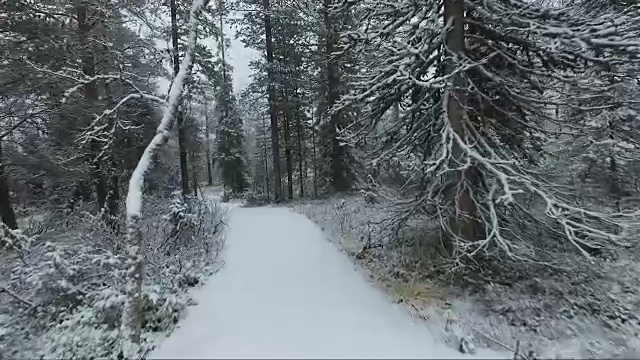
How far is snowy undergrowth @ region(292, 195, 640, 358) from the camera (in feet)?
14.4

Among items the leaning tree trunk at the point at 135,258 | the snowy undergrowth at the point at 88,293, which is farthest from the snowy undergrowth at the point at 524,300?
the leaning tree trunk at the point at 135,258

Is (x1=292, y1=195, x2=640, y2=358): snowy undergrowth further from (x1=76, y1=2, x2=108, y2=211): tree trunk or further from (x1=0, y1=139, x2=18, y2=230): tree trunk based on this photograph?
(x1=0, y1=139, x2=18, y2=230): tree trunk

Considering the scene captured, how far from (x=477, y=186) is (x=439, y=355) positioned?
3297mm

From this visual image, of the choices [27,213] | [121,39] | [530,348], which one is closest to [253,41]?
[121,39]

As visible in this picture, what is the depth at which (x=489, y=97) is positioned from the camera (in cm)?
638

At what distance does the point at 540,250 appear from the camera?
5805mm

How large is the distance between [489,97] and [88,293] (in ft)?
23.3

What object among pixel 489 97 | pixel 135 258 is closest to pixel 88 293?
pixel 135 258

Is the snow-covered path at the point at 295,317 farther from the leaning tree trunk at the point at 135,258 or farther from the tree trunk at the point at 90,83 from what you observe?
the tree trunk at the point at 90,83

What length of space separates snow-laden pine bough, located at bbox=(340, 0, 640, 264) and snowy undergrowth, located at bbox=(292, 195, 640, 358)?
0.44m

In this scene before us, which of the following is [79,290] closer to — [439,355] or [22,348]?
[22,348]

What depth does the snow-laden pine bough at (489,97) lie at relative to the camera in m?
5.18

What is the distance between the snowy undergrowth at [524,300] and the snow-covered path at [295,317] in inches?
15.6

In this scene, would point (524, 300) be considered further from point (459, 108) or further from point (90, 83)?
point (90, 83)
